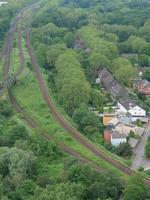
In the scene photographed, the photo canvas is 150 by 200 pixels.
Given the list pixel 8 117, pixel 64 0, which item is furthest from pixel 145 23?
pixel 8 117

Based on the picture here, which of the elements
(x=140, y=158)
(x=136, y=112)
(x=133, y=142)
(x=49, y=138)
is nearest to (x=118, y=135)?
(x=133, y=142)

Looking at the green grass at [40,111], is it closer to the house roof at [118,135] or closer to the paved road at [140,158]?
the paved road at [140,158]

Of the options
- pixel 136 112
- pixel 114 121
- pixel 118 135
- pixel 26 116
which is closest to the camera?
pixel 118 135

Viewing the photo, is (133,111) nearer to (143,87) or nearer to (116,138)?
(116,138)

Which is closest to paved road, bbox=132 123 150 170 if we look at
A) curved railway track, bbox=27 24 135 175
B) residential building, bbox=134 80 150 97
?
curved railway track, bbox=27 24 135 175

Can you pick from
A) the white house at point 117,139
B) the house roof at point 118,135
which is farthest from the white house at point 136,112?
the white house at point 117,139

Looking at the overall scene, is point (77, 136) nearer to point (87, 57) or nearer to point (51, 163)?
point (51, 163)

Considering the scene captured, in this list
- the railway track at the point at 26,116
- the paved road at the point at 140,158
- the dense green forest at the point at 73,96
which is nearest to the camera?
the dense green forest at the point at 73,96

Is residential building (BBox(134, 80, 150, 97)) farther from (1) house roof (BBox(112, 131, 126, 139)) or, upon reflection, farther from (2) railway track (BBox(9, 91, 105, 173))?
(2) railway track (BBox(9, 91, 105, 173))

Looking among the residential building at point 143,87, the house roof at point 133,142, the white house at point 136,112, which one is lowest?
the residential building at point 143,87
